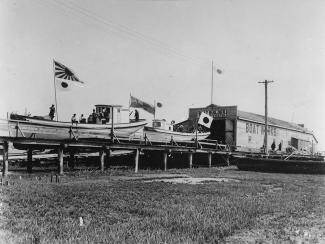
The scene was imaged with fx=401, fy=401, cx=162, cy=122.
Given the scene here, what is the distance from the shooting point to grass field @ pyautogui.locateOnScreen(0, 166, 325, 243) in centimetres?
716

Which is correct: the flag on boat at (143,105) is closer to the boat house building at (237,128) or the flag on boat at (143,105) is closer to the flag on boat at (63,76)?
the flag on boat at (63,76)

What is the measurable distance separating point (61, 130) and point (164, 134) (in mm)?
11192

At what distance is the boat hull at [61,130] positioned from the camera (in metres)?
23.8

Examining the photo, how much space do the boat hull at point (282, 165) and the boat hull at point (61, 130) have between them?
34.7ft

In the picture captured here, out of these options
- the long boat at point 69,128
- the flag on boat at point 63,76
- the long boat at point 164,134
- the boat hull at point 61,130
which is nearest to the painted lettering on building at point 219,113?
the long boat at point 164,134

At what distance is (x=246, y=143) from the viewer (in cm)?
4631

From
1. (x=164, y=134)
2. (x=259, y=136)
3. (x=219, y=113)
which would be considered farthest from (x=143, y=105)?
(x=259, y=136)

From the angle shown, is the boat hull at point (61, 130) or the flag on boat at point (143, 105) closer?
the boat hull at point (61, 130)

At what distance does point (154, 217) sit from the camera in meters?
8.95

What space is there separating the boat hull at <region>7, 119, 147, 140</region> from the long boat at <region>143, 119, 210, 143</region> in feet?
8.27

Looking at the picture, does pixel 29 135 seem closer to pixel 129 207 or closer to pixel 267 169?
pixel 129 207

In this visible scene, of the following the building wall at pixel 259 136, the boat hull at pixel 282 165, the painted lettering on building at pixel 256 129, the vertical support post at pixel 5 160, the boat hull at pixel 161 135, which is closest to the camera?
the vertical support post at pixel 5 160

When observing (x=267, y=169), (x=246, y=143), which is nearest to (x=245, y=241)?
(x=267, y=169)

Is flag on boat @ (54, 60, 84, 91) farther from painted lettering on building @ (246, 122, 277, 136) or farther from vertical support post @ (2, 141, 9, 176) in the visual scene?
painted lettering on building @ (246, 122, 277, 136)
